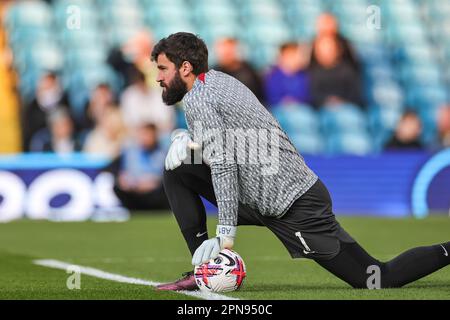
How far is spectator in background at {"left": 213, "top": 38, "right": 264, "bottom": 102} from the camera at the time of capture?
1633 centimetres

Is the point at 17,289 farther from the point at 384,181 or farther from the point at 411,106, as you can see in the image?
the point at 411,106

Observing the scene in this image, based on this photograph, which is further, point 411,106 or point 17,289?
point 411,106

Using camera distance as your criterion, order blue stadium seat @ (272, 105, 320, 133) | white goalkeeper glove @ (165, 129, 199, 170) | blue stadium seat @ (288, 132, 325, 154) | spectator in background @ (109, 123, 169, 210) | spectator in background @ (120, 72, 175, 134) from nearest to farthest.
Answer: white goalkeeper glove @ (165, 129, 199, 170) → spectator in background @ (109, 123, 169, 210) → spectator in background @ (120, 72, 175, 134) → blue stadium seat @ (272, 105, 320, 133) → blue stadium seat @ (288, 132, 325, 154)

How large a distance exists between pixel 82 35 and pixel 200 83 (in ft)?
42.9

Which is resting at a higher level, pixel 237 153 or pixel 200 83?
pixel 200 83

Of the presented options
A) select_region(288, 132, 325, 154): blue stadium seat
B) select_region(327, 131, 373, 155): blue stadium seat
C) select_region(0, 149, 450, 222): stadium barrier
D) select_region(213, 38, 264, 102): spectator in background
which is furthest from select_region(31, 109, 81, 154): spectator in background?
select_region(327, 131, 373, 155): blue stadium seat

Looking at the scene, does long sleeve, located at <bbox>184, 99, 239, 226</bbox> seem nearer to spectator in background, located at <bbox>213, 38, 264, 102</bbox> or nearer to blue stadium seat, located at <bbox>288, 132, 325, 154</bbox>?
spectator in background, located at <bbox>213, 38, 264, 102</bbox>

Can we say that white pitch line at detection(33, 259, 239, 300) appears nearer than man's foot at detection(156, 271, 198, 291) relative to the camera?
Yes

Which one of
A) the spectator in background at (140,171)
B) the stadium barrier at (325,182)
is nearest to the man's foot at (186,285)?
the stadium barrier at (325,182)

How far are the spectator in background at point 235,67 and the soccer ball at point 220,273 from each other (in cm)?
983

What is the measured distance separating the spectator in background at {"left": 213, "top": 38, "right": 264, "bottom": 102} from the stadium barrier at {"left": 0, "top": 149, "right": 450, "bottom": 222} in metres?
1.40

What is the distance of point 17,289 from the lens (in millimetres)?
6852

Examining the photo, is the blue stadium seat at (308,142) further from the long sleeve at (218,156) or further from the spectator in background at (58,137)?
the long sleeve at (218,156)
